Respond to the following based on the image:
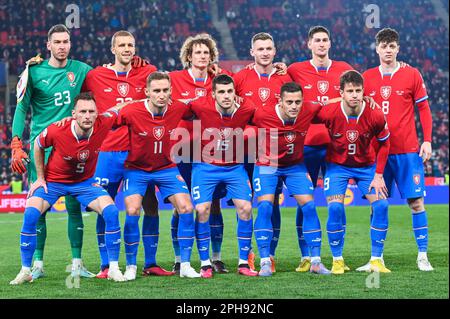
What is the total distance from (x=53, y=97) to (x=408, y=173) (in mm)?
3326

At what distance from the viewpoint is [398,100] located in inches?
288

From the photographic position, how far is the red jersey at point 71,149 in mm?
6664

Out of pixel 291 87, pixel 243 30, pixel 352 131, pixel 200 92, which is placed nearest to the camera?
pixel 291 87

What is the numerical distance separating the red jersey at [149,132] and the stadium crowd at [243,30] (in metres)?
15.8

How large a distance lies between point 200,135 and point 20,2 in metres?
19.3

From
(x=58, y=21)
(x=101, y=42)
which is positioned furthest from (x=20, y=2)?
(x=101, y=42)

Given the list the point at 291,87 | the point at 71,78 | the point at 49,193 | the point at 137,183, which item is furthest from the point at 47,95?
the point at 291,87

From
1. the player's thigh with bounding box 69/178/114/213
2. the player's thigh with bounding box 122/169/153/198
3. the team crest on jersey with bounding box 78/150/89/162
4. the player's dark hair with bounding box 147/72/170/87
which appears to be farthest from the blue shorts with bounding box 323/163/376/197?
the team crest on jersey with bounding box 78/150/89/162

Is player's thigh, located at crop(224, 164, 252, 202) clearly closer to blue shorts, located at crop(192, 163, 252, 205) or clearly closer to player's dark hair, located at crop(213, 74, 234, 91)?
blue shorts, located at crop(192, 163, 252, 205)

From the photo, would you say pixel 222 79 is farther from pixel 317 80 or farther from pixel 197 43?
pixel 317 80

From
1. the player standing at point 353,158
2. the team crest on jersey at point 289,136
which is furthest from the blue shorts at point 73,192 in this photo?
the player standing at point 353,158

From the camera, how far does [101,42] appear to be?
2386 cm

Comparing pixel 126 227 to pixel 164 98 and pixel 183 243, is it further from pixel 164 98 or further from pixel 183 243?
pixel 164 98

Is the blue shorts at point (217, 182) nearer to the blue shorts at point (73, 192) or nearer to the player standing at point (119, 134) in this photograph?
the player standing at point (119, 134)
